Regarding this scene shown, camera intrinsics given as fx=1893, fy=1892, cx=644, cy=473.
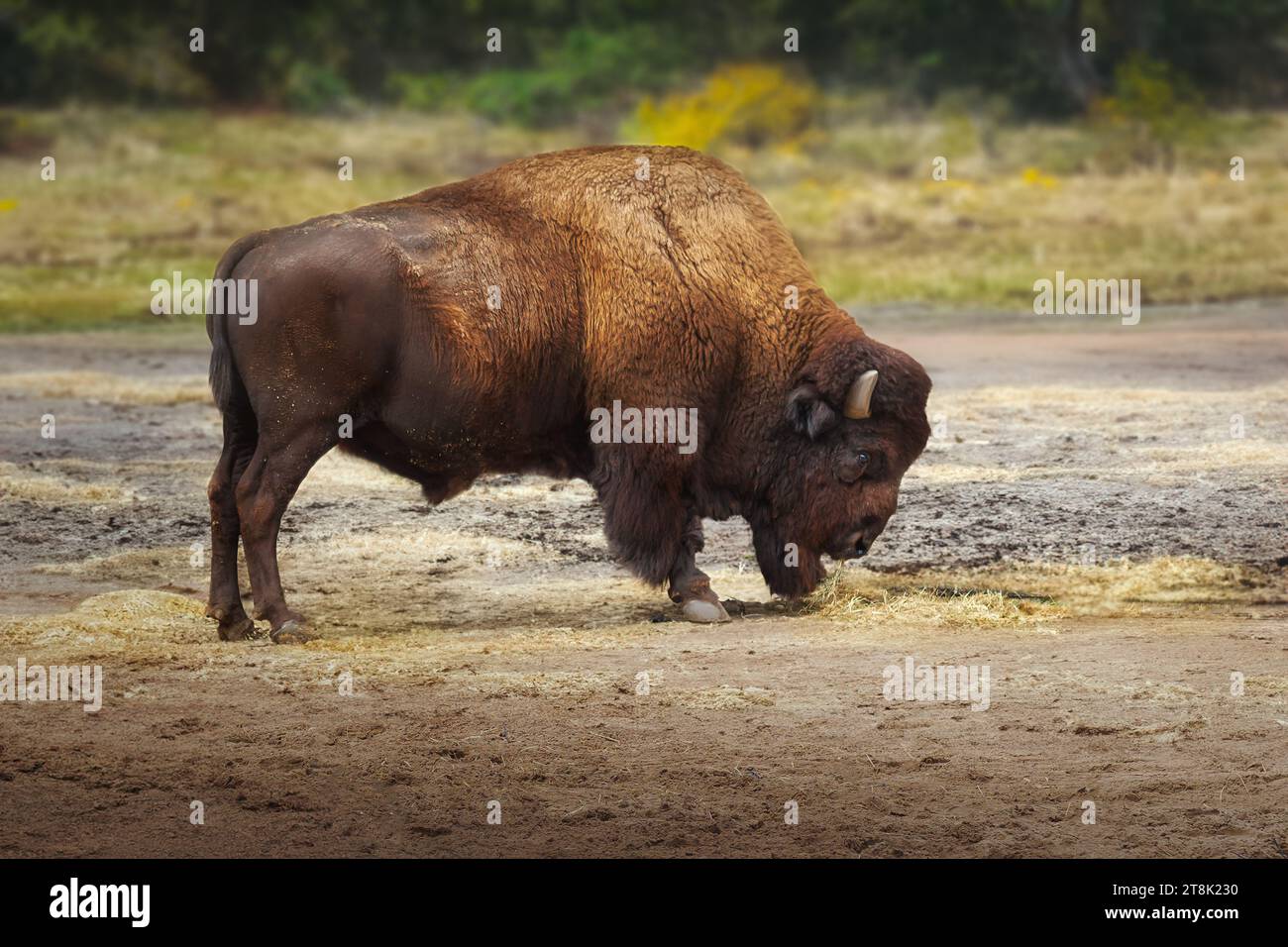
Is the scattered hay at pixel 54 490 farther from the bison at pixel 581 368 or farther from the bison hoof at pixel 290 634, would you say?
the bison hoof at pixel 290 634

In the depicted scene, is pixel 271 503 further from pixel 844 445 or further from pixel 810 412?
pixel 844 445

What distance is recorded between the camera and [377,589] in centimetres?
935

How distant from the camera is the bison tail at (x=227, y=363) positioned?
795 cm

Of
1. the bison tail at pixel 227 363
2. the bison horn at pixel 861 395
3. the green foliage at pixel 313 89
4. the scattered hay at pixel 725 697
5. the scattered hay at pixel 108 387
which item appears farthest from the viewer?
the green foliage at pixel 313 89

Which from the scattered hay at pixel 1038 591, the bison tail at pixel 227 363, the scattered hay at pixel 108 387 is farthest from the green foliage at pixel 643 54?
the bison tail at pixel 227 363

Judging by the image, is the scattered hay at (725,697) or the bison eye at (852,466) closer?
the scattered hay at (725,697)

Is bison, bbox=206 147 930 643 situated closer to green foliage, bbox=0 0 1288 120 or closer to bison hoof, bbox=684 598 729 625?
bison hoof, bbox=684 598 729 625

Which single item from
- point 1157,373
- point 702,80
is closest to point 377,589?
point 1157,373

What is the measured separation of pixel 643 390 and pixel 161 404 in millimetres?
7134

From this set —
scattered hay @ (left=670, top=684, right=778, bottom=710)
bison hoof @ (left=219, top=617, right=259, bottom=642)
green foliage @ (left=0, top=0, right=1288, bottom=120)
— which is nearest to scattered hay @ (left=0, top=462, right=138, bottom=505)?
bison hoof @ (left=219, top=617, right=259, bottom=642)

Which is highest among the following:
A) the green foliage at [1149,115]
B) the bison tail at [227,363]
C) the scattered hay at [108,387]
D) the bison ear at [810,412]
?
the green foliage at [1149,115]

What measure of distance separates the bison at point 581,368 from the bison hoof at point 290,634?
0.05ft

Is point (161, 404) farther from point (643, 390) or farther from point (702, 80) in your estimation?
point (702, 80)

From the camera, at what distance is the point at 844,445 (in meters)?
8.48
